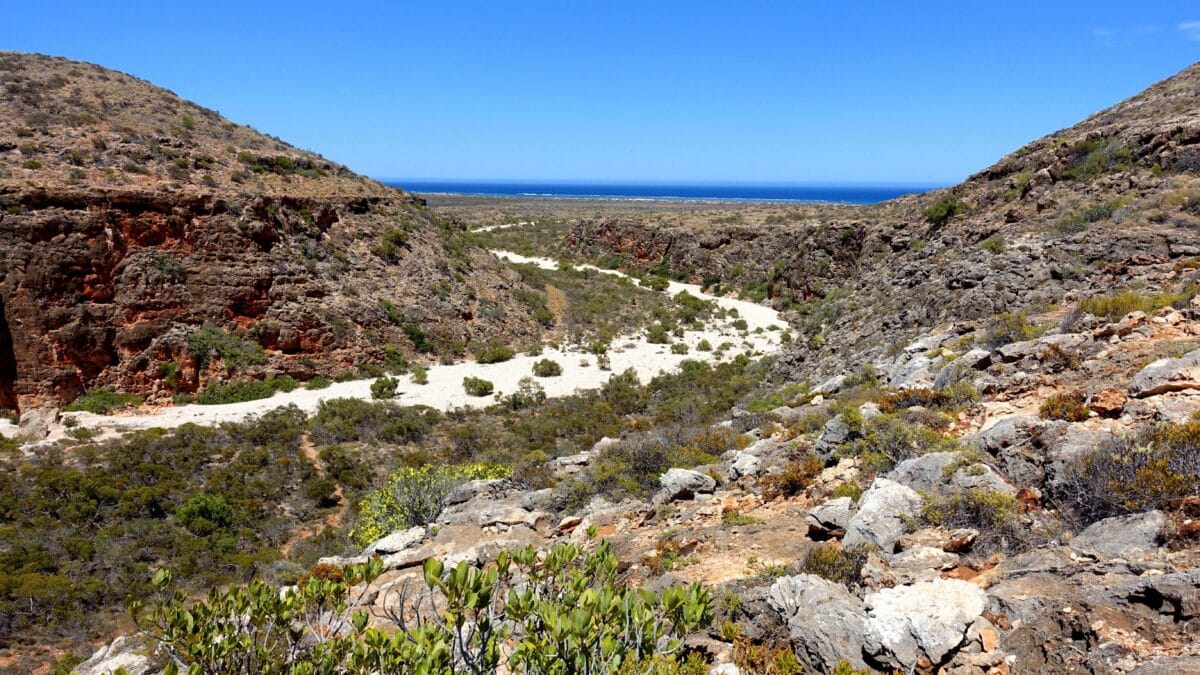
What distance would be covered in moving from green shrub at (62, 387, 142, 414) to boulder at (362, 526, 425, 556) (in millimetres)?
14464

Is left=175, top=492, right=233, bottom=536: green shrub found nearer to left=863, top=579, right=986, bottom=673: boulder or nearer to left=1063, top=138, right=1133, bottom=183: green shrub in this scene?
left=863, top=579, right=986, bottom=673: boulder

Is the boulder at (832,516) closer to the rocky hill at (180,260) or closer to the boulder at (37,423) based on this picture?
the boulder at (37,423)

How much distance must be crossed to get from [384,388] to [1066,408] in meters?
17.9

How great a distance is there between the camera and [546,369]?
22.8 m

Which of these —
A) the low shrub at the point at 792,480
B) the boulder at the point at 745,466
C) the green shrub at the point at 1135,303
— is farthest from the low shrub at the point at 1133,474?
the green shrub at the point at 1135,303

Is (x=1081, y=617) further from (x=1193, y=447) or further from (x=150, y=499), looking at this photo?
(x=150, y=499)

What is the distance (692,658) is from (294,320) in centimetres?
2123

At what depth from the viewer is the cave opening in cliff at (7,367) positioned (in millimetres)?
17188

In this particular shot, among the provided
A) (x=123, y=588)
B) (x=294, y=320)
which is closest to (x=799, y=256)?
(x=294, y=320)

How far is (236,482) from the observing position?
41.6 feet

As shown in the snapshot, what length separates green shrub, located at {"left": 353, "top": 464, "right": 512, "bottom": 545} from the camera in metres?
9.29

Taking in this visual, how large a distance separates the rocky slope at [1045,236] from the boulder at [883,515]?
828 cm

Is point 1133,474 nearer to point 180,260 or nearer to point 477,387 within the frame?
point 477,387

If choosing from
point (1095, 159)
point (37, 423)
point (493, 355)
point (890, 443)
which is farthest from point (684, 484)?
point (493, 355)
